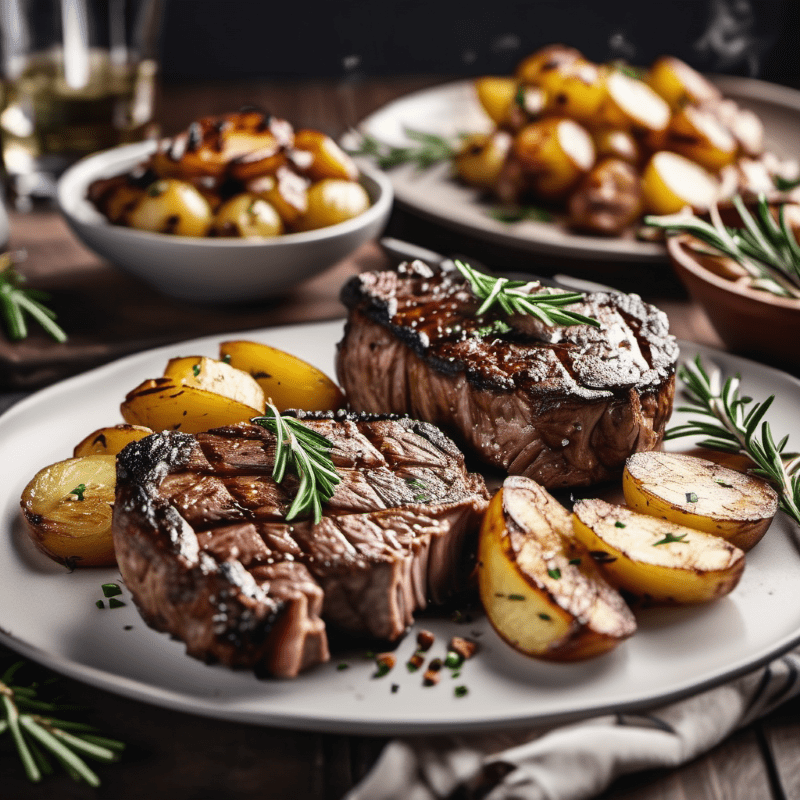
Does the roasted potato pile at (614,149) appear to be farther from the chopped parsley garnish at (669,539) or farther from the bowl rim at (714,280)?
the chopped parsley garnish at (669,539)

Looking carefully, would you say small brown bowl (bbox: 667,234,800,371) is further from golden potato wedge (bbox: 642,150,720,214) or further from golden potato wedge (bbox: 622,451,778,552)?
golden potato wedge (bbox: 622,451,778,552)

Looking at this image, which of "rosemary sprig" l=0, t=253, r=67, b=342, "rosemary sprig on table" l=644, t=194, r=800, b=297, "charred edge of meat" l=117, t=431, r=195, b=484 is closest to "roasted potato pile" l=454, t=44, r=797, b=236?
"rosemary sprig on table" l=644, t=194, r=800, b=297

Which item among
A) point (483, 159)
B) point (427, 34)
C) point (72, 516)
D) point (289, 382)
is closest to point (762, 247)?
point (483, 159)

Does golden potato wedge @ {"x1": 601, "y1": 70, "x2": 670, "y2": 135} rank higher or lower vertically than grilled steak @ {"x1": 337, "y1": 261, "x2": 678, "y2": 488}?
higher

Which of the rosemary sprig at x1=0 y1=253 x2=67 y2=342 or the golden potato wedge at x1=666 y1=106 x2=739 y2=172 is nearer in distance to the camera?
the rosemary sprig at x1=0 y1=253 x2=67 y2=342

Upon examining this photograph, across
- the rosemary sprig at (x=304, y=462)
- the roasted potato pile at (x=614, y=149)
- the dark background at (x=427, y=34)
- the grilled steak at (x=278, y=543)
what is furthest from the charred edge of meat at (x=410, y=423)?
the dark background at (x=427, y=34)

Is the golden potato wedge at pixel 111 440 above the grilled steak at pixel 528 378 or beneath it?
beneath

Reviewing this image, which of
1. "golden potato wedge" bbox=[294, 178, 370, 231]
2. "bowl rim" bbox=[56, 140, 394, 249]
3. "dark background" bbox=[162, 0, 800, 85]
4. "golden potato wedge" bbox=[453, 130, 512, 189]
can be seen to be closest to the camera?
"bowl rim" bbox=[56, 140, 394, 249]
